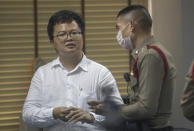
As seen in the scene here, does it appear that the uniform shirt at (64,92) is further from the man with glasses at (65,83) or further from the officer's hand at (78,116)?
the officer's hand at (78,116)

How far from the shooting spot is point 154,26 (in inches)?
189

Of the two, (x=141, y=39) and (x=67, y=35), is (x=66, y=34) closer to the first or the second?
(x=67, y=35)

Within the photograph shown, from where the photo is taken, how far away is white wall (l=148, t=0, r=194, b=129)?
189 inches

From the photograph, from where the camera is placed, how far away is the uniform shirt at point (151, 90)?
96.4 inches

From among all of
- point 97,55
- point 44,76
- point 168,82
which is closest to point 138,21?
point 168,82

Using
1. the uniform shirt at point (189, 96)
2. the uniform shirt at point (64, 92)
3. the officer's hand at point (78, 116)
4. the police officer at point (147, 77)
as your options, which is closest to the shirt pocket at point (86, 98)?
the uniform shirt at point (64, 92)

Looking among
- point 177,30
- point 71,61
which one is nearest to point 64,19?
point 71,61

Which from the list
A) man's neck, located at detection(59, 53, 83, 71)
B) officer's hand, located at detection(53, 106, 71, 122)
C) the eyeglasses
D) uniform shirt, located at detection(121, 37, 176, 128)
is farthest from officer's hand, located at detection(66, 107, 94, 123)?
the eyeglasses

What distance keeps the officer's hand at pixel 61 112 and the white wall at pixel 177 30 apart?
2407 mm

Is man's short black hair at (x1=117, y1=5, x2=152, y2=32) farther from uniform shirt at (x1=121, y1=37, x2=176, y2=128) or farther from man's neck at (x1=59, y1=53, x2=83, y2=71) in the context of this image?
man's neck at (x1=59, y1=53, x2=83, y2=71)

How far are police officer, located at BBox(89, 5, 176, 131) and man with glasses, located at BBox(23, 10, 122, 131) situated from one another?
340 mm

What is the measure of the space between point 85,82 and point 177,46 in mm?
2216

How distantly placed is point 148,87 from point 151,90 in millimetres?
28

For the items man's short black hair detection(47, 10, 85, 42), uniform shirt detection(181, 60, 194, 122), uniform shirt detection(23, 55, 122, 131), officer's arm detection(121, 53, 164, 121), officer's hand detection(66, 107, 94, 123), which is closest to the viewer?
uniform shirt detection(181, 60, 194, 122)
